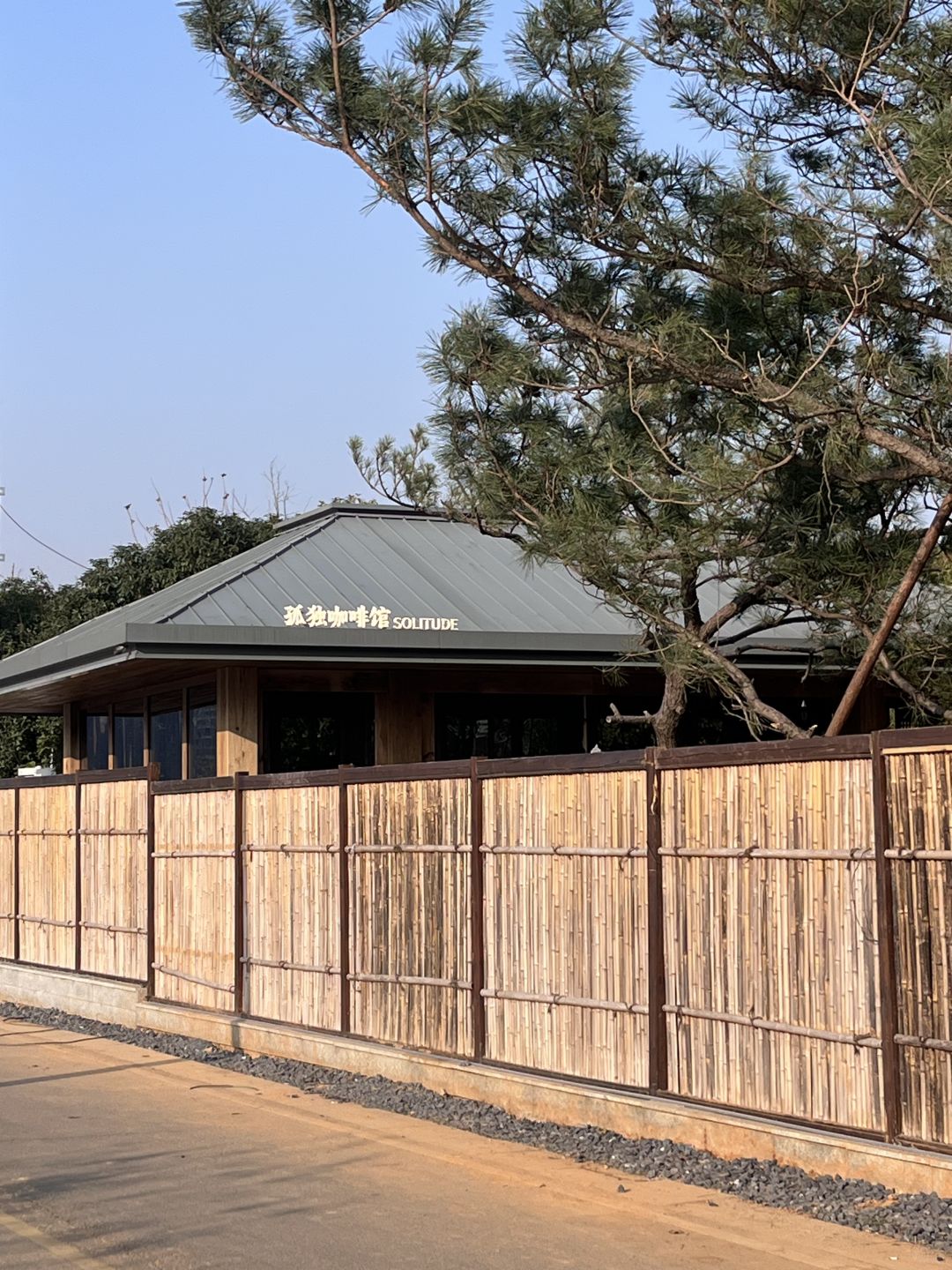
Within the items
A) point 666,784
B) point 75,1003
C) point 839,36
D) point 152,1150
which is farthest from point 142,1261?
point 75,1003

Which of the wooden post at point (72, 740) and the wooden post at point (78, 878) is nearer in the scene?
the wooden post at point (78, 878)

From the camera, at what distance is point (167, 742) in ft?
68.2

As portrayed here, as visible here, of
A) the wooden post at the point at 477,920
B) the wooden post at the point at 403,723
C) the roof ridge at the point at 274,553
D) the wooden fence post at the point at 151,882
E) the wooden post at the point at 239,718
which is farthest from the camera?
the wooden post at the point at 403,723

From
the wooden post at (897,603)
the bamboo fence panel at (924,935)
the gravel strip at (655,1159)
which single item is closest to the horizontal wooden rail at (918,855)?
the bamboo fence panel at (924,935)

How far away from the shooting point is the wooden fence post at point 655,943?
→ 9.23m

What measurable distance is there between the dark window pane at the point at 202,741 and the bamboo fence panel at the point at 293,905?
17.7 ft

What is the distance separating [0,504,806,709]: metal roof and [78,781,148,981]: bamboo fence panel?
1.55m

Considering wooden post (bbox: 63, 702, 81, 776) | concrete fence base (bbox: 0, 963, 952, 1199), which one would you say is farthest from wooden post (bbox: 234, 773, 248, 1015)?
wooden post (bbox: 63, 702, 81, 776)

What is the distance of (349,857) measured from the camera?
483 inches

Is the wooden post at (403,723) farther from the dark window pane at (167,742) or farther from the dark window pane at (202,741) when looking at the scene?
the dark window pane at (167,742)

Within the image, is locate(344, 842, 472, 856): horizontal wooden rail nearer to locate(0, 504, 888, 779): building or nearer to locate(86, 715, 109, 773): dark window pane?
locate(0, 504, 888, 779): building

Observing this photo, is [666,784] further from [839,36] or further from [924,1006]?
[839,36]

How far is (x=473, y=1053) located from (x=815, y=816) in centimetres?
361

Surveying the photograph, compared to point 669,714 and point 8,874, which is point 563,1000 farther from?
point 8,874
